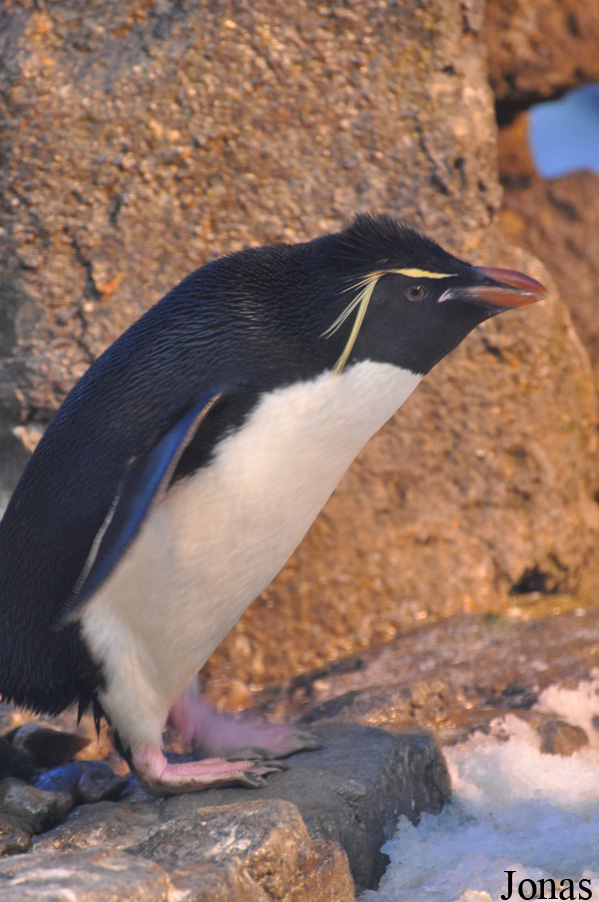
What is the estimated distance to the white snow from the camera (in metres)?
1.57

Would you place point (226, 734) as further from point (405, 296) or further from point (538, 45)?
point (538, 45)

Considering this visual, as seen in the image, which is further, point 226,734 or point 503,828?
point 226,734

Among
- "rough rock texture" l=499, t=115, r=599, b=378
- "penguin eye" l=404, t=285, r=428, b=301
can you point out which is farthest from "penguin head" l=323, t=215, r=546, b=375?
"rough rock texture" l=499, t=115, r=599, b=378

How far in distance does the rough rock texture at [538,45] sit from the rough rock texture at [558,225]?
10.2 inches

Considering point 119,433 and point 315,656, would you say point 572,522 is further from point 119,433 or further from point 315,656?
point 119,433

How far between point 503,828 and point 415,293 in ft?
3.35

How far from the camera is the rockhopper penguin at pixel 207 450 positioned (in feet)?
5.55

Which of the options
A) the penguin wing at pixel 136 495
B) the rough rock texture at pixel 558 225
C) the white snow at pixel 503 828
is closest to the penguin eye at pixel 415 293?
the penguin wing at pixel 136 495

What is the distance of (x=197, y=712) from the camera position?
1.99 m

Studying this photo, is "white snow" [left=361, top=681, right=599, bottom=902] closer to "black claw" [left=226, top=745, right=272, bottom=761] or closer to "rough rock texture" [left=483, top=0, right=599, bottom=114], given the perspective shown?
"black claw" [left=226, top=745, right=272, bottom=761]

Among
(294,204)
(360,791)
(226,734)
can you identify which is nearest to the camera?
(360,791)

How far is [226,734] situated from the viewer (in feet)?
6.41
